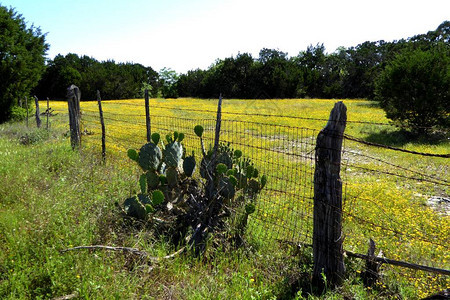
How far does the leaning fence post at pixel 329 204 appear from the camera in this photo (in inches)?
122

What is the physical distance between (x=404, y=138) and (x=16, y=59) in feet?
68.0

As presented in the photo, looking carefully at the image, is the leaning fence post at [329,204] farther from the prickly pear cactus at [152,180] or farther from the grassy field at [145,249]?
the prickly pear cactus at [152,180]

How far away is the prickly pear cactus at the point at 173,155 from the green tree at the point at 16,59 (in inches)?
645

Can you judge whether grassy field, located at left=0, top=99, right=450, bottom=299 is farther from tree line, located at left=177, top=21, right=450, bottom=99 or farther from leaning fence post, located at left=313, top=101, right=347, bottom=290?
tree line, located at left=177, top=21, right=450, bottom=99

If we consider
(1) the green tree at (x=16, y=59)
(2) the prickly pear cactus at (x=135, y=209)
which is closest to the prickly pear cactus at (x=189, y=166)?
(2) the prickly pear cactus at (x=135, y=209)

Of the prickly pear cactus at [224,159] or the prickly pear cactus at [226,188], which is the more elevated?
the prickly pear cactus at [224,159]

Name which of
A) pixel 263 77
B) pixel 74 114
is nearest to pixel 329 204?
pixel 74 114

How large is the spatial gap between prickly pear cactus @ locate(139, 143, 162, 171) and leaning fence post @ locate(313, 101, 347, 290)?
2.53 meters

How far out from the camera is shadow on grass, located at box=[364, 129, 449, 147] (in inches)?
531

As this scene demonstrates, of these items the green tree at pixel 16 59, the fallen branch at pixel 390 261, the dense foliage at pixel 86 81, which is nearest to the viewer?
the fallen branch at pixel 390 261

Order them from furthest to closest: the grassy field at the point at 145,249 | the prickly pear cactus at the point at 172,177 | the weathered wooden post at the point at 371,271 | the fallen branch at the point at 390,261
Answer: the prickly pear cactus at the point at 172,177, the weathered wooden post at the point at 371,271, the grassy field at the point at 145,249, the fallen branch at the point at 390,261

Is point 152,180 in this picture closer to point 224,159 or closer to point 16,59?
point 224,159

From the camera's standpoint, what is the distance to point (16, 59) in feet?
54.2

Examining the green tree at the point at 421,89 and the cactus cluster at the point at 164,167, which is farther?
the green tree at the point at 421,89
